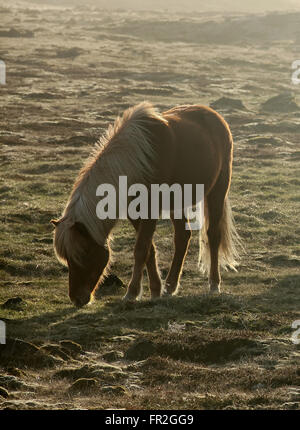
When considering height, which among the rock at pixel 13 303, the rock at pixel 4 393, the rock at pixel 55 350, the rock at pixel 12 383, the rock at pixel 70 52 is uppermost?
the rock at pixel 70 52

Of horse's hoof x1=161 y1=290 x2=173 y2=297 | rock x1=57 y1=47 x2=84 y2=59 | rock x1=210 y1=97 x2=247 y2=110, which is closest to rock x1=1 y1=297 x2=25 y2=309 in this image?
horse's hoof x1=161 y1=290 x2=173 y2=297

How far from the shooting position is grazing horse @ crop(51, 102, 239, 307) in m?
9.17

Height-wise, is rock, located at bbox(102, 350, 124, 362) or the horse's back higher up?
the horse's back

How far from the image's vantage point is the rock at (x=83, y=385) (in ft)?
24.5

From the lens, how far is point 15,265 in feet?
43.7

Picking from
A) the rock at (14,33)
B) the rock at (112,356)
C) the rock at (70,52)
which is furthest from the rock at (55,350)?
the rock at (14,33)

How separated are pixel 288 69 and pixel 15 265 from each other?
53.5m

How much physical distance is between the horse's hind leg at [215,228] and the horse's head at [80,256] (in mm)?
2816

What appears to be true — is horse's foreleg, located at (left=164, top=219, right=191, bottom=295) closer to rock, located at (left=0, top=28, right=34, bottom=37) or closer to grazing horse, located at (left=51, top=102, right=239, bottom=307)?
grazing horse, located at (left=51, top=102, right=239, bottom=307)

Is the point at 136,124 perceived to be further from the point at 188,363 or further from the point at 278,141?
the point at 278,141

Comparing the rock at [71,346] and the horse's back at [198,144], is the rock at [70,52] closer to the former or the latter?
the horse's back at [198,144]

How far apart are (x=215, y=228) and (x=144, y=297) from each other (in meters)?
1.72

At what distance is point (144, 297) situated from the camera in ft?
37.0

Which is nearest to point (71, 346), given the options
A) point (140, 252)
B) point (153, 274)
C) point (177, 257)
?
point (140, 252)
